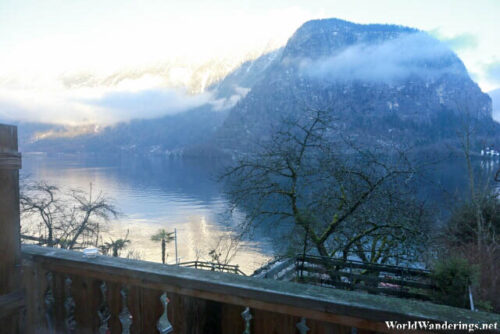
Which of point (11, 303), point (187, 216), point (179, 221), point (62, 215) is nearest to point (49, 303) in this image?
point (11, 303)

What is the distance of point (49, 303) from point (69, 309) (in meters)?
0.20

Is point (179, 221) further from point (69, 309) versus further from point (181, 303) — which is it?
point (181, 303)

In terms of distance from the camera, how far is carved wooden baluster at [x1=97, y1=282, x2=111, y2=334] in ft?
7.40

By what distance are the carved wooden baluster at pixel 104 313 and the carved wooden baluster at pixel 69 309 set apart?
254mm

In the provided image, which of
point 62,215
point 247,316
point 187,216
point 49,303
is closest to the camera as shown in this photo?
point 247,316

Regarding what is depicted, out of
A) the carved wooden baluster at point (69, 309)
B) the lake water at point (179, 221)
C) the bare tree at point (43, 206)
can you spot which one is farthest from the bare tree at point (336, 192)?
the bare tree at point (43, 206)

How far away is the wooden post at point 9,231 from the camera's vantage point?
1.98m

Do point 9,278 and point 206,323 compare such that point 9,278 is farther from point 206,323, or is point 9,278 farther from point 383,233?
point 383,233

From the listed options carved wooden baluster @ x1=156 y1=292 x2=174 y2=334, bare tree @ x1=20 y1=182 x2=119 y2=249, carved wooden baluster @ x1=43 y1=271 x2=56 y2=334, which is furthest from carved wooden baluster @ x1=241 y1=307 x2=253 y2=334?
bare tree @ x1=20 y1=182 x2=119 y2=249

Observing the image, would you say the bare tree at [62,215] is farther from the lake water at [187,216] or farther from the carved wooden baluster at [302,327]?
the carved wooden baluster at [302,327]

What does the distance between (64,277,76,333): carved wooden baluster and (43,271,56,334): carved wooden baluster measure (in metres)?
0.14

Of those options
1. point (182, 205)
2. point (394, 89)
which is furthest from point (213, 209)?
point (394, 89)

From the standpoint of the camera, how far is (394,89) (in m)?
186

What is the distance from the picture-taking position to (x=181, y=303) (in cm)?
201
